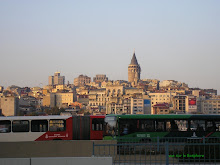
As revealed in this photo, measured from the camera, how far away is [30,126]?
30.3 meters

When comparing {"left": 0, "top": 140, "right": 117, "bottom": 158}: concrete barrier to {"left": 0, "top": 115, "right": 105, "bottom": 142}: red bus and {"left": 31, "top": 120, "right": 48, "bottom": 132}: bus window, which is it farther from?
{"left": 31, "top": 120, "right": 48, "bottom": 132}: bus window

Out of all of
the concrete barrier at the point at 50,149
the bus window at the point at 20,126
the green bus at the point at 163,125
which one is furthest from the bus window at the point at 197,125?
the concrete barrier at the point at 50,149

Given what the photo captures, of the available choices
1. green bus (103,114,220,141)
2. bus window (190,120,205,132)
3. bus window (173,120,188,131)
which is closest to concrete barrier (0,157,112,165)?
green bus (103,114,220,141)

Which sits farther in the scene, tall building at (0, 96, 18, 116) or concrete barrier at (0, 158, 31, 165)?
tall building at (0, 96, 18, 116)

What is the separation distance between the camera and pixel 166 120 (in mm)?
29969

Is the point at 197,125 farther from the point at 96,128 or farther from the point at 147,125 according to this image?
the point at 96,128

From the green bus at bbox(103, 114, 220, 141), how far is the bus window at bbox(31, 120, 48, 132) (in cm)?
290

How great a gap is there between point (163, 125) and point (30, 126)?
6292 millimetres

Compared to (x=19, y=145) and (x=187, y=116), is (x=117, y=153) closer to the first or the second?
(x=19, y=145)

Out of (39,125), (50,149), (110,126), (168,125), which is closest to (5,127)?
(39,125)

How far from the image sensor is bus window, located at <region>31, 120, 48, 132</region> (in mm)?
30281

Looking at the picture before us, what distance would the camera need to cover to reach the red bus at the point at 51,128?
1186 inches

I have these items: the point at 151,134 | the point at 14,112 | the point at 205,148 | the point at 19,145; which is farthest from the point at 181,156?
the point at 14,112

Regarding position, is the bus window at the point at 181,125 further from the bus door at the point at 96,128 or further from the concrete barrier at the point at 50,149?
the concrete barrier at the point at 50,149
